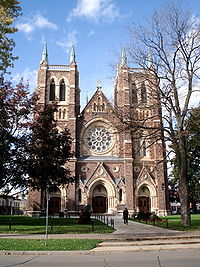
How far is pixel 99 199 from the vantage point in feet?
127

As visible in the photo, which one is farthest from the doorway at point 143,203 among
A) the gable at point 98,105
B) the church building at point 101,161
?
→ the gable at point 98,105

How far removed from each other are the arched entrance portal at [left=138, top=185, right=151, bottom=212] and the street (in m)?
28.6

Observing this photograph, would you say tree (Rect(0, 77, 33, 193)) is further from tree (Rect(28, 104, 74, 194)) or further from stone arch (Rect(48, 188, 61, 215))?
stone arch (Rect(48, 188, 61, 215))

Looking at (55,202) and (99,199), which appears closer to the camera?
(55,202)

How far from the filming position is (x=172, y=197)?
59.5m

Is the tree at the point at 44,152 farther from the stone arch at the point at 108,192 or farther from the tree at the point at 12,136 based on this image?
the stone arch at the point at 108,192

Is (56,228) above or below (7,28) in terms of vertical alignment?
below

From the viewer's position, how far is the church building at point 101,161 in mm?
36562

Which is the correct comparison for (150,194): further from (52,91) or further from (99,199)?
(52,91)

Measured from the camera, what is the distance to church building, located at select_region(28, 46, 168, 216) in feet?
120

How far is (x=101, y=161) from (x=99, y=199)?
5290 mm

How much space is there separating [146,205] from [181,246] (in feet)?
92.5

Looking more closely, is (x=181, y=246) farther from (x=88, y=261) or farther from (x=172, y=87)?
(x=172, y=87)

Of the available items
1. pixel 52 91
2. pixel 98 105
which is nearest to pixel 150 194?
pixel 98 105
